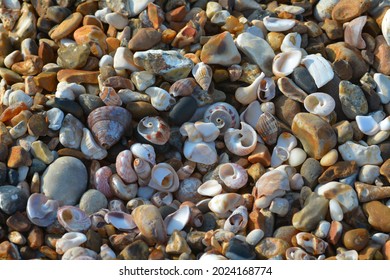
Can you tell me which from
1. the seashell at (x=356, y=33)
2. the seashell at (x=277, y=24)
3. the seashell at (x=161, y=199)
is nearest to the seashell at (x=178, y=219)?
the seashell at (x=161, y=199)

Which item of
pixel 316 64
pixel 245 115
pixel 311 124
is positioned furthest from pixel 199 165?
pixel 316 64

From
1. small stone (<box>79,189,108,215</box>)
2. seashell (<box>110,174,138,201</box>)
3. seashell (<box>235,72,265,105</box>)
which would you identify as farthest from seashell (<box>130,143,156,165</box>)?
seashell (<box>235,72,265,105</box>)

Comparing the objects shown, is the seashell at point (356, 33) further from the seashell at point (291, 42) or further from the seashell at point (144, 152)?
the seashell at point (144, 152)

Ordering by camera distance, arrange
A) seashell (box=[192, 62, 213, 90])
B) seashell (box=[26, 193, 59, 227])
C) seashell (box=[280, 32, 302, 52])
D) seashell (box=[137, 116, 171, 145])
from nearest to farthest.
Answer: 1. seashell (box=[26, 193, 59, 227])
2. seashell (box=[137, 116, 171, 145])
3. seashell (box=[192, 62, 213, 90])
4. seashell (box=[280, 32, 302, 52])

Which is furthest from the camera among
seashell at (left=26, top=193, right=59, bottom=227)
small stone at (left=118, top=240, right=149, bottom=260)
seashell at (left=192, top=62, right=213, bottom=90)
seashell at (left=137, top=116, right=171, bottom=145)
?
seashell at (left=192, top=62, right=213, bottom=90)

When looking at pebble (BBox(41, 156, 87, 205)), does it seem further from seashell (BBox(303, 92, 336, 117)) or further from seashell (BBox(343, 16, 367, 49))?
seashell (BBox(343, 16, 367, 49))

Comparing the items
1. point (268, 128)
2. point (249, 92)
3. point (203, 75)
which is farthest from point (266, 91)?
point (203, 75)

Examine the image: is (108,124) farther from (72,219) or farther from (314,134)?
(314,134)
